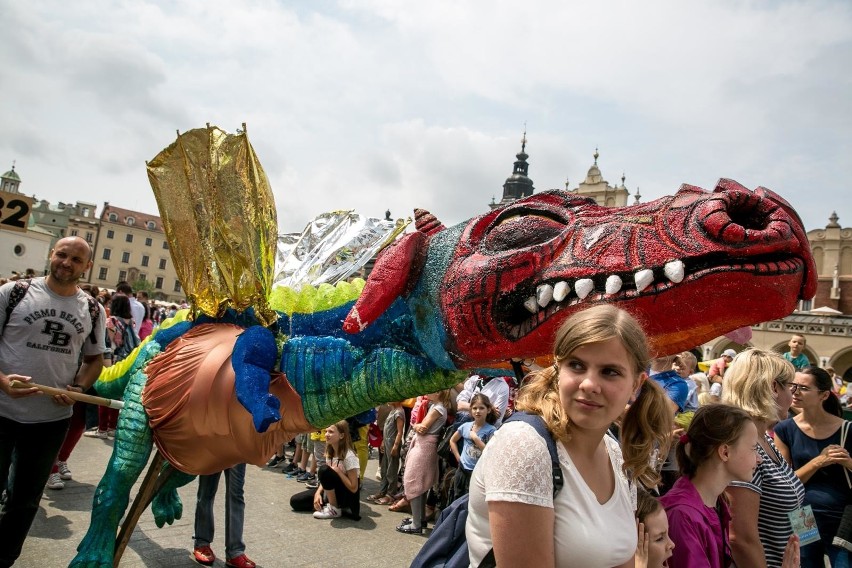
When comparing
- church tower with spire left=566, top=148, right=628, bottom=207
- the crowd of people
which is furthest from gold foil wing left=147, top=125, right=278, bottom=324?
church tower with spire left=566, top=148, right=628, bottom=207

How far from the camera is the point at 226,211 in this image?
254cm

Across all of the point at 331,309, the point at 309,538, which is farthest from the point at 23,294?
the point at 309,538

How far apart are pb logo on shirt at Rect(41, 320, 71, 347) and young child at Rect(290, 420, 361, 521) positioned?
2461mm

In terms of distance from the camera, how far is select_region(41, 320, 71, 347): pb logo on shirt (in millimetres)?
2957

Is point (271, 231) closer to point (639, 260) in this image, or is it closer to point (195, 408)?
point (195, 408)

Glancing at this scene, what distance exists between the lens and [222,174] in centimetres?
256

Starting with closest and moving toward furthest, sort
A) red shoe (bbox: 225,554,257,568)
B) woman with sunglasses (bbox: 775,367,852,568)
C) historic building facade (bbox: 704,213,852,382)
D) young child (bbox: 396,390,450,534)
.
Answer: woman with sunglasses (bbox: 775,367,852,568) < red shoe (bbox: 225,554,257,568) < young child (bbox: 396,390,450,534) < historic building facade (bbox: 704,213,852,382)

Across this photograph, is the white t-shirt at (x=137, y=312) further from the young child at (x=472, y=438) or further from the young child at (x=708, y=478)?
the young child at (x=708, y=478)

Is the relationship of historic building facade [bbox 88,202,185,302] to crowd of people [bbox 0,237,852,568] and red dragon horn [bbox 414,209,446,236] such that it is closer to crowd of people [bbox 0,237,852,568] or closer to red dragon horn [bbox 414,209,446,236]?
crowd of people [bbox 0,237,852,568]

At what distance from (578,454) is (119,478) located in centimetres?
225

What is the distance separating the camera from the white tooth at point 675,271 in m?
1.51

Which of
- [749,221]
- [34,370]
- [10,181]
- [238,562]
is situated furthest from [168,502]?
[10,181]

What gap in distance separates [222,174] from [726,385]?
2.62 meters

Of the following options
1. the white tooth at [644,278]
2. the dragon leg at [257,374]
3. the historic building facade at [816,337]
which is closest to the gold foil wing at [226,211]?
the dragon leg at [257,374]
